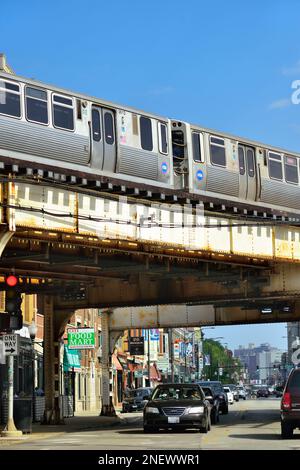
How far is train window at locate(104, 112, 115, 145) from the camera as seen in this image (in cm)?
2552

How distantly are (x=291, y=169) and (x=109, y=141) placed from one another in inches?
392

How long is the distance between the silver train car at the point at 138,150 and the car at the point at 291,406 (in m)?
7.28

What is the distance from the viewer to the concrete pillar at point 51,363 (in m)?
36.3

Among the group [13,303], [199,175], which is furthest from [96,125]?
[13,303]

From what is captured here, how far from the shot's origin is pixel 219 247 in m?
28.7

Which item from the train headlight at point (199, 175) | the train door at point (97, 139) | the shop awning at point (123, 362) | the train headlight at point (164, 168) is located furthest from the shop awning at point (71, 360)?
the train door at point (97, 139)

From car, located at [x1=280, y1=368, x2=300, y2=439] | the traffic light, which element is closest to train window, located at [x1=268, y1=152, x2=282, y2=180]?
car, located at [x1=280, y1=368, x2=300, y2=439]

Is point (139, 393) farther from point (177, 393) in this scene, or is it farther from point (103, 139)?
point (103, 139)

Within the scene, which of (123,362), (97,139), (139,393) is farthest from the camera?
(123,362)

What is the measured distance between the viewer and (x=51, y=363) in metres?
36.8

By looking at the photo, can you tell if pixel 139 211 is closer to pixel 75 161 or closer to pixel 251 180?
pixel 75 161
